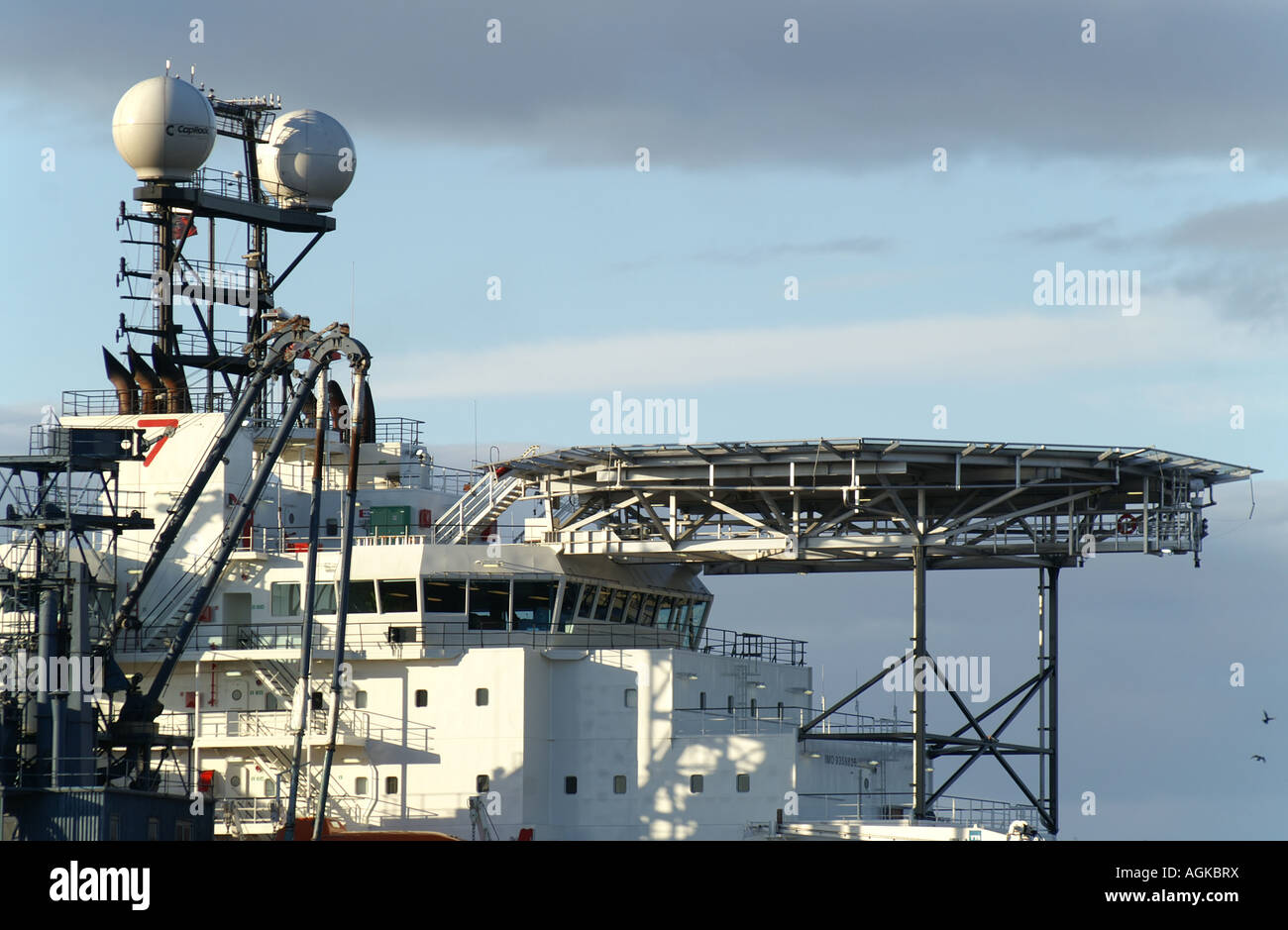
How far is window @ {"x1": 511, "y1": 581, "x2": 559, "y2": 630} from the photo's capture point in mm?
71125

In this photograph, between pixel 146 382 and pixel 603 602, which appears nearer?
pixel 603 602

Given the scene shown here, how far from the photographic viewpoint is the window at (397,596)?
232 feet

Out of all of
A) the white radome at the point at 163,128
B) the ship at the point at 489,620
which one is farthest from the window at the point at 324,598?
the white radome at the point at 163,128

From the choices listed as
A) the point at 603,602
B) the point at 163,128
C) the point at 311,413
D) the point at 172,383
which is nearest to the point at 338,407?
the point at 311,413

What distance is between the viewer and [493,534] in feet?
244

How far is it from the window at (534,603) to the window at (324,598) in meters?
5.95

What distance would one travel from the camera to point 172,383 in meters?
80.2

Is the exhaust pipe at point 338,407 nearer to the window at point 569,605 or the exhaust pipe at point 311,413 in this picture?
the exhaust pipe at point 311,413

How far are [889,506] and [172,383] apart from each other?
2669 centimetres

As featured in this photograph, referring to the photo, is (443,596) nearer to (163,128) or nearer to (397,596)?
(397,596)
